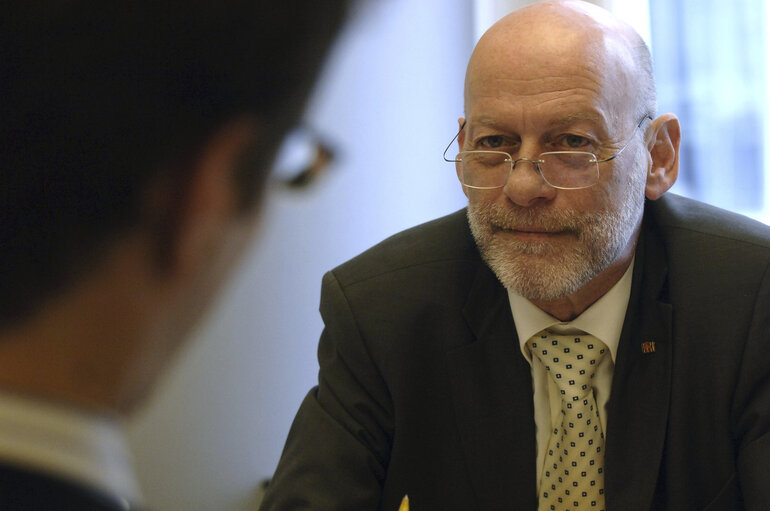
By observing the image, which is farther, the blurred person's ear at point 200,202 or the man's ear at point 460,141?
the man's ear at point 460,141

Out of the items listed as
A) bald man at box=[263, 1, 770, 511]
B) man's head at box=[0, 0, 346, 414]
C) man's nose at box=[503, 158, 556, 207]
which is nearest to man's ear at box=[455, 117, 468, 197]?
bald man at box=[263, 1, 770, 511]

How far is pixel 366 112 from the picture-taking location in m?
0.73

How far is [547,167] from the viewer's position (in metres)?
1.21

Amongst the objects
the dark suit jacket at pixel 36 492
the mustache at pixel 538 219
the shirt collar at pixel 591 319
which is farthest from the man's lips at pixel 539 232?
the dark suit jacket at pixel 36 492

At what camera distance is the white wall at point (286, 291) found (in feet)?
1.84

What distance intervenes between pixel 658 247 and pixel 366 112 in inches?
30.7

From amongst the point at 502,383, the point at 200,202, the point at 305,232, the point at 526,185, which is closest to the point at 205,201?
the point at 200,202

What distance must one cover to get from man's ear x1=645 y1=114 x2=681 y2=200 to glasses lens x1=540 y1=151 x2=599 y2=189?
166 mm

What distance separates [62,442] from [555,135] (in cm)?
94

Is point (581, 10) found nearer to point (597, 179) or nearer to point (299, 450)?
point (597, 179)

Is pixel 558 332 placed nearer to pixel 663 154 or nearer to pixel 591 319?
pixel 591 319

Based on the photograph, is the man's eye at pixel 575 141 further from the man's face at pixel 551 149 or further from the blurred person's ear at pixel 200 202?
the blurred person's ear at pixel 200 202

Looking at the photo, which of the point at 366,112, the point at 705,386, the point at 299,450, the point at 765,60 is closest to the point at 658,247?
the point at 705,386

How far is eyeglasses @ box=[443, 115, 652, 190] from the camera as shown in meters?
1.21
